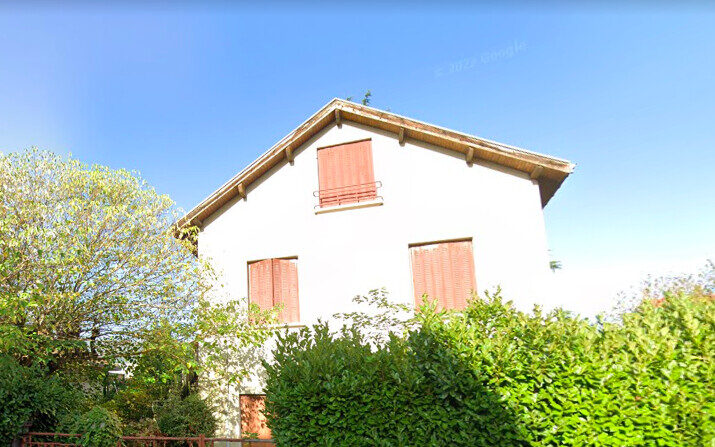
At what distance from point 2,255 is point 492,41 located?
1367 cm

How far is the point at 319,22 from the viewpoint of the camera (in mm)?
11383

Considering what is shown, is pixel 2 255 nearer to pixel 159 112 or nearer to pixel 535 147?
pixel 159 112

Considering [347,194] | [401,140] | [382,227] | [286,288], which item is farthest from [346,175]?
[286,288]

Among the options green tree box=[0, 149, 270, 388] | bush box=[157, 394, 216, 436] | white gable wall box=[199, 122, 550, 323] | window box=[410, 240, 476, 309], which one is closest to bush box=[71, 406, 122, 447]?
green tree box=[0, 149, 270, 388]

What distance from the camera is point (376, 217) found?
37.4 ft

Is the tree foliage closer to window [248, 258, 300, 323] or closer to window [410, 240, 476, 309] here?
window [248, 258, 300, 323]

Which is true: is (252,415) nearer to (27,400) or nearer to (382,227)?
(27,400)

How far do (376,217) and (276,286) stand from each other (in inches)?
143

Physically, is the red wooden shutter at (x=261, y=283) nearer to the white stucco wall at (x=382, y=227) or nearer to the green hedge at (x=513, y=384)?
the white stucco wall at (x=382, y=227)

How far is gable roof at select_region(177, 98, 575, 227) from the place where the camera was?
10406 mm

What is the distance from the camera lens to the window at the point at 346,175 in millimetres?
11859

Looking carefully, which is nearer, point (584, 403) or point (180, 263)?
point (584, 403)

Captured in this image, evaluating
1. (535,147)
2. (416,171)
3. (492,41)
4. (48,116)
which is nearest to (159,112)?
(48,116)

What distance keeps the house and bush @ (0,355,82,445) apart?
4754 mm
